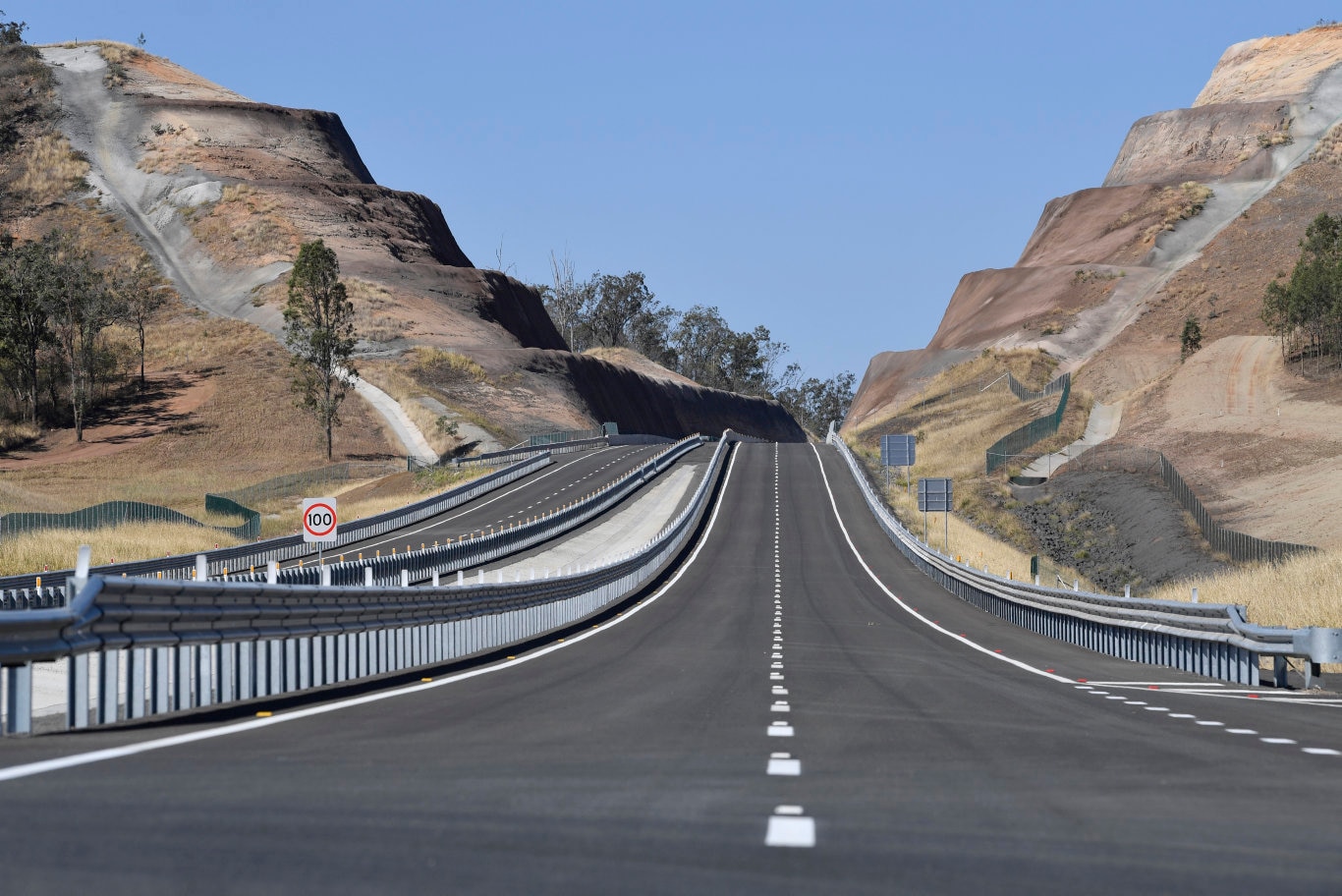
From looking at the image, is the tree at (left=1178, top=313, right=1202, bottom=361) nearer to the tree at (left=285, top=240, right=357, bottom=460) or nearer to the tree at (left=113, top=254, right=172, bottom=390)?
the tree at (left=285, top=240, right=357, bottom=460)

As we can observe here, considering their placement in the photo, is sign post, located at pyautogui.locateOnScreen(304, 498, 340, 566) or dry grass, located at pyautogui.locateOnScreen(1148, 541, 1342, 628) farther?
sign post, located at pyautogui.locateOnScreen(304, 498, 340, 566)

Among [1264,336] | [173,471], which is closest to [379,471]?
[173,471]

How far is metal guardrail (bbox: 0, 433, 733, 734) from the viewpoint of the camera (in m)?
9.41

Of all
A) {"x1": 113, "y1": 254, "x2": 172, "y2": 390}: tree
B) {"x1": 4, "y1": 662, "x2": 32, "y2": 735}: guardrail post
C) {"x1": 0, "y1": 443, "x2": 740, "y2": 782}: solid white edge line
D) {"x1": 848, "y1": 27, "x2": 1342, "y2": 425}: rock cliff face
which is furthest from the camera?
{"x1": 848, "y1": 27, "x2": 1342, "y2": 425}: rock cliff face

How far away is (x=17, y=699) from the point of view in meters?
9.07

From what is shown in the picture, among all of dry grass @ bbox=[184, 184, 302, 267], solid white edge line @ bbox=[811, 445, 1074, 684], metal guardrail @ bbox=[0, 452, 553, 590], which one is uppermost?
dry grass @ bbox=[184, 184, 302, 267]

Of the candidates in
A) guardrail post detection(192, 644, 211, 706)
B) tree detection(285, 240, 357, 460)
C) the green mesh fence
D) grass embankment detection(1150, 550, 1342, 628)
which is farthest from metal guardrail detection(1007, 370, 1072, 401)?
guardrail post detection(192, 644, 211, 706)

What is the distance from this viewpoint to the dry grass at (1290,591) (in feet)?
85.8

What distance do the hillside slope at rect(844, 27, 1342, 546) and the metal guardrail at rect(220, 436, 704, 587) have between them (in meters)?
27.9

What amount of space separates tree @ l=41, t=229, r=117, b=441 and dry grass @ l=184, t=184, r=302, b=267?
24.3 meters

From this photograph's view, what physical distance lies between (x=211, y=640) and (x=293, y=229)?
428 ft

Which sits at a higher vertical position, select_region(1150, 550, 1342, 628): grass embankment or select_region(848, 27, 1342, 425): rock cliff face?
select_region(848, 27, 1342, 425): rock cliff face

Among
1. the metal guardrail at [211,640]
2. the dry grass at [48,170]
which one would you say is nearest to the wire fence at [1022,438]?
the metal guardrail at [211,640]

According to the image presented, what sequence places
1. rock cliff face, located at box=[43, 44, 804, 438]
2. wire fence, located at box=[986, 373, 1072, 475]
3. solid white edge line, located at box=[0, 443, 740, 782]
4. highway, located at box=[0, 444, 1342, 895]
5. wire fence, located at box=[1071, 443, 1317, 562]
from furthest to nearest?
rock cliff face, located at box=[43, 44, 804, 438] < wire fence, located at box=[986, 373, 1072, 475] < wire fence, located at box=[1071, 443, 1317, 562] < solid white edge line, located at box=[0, 443, 740, 782] < highway, located at box=[0, 444, 1342, 895]
